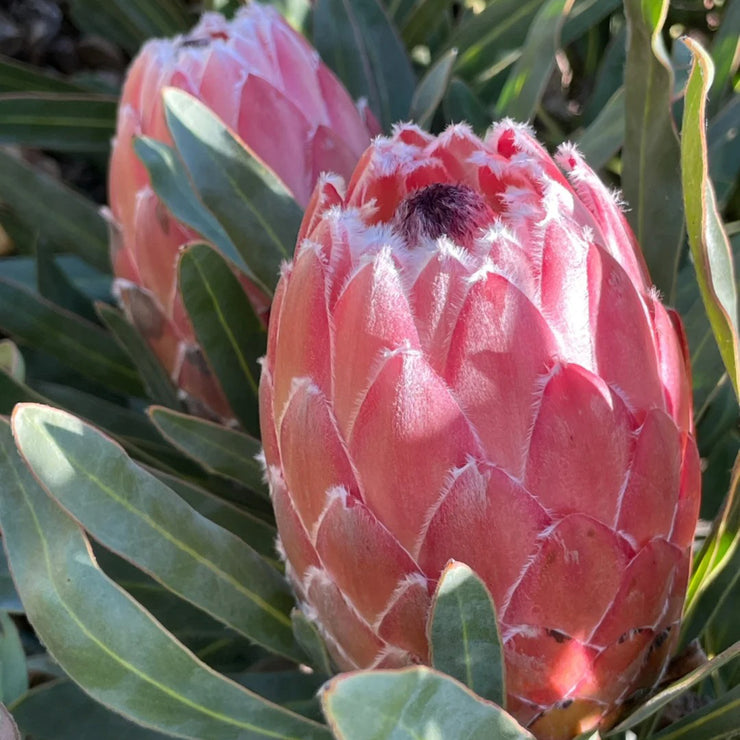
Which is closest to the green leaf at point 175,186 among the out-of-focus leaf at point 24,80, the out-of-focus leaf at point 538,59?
the out-of-focus leaf at point 538,59

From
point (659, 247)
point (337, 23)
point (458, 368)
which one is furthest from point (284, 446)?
point (337, 23)

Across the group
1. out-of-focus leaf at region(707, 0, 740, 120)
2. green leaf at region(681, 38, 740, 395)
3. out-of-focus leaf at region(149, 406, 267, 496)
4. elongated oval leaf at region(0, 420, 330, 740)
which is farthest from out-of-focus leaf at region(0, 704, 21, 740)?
out-of-focus leaf at region(707, 0, 740, 120)

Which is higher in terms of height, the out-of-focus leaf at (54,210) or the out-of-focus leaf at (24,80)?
the out-of-focus leaf at (24,80)

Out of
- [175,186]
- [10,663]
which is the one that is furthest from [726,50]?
[10,663]

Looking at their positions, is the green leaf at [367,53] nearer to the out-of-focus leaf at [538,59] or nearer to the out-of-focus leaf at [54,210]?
the out-of-focus leaf at [538,59]

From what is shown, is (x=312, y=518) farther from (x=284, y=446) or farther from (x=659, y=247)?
(x=659, y=247)

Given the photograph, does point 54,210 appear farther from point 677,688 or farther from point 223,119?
point 677,688
